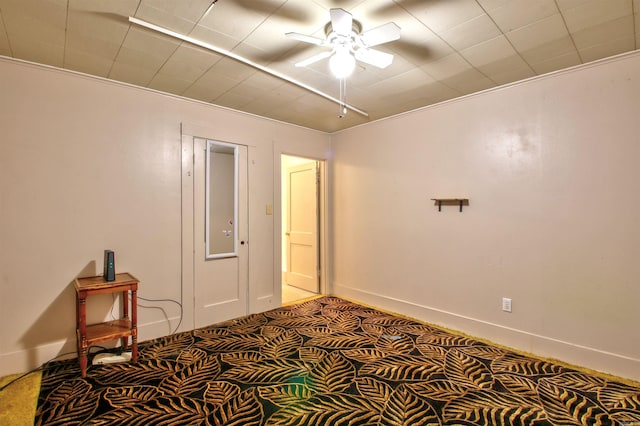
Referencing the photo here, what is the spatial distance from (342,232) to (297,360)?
232cm

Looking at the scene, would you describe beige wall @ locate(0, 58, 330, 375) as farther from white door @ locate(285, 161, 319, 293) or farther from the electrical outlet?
the electrical outlet

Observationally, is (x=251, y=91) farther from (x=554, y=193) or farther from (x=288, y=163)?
(x=554, y=193)

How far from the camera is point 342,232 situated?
4.80 m

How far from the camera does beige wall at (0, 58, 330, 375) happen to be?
8.52 ft

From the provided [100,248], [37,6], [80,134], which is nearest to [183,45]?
[37,6]

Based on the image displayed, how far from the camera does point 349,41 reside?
2.03 metres

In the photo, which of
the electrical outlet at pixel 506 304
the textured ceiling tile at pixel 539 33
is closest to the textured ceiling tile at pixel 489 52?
the textured ceiling tile at pixel 539 33

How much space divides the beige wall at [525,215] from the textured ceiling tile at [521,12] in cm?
109

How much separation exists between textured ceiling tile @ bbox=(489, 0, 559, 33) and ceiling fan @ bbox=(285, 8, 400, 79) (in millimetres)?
707

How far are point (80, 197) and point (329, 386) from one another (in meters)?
2.74

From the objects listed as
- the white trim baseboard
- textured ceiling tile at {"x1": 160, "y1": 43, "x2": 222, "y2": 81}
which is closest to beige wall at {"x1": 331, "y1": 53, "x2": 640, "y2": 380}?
the white trim baseboard

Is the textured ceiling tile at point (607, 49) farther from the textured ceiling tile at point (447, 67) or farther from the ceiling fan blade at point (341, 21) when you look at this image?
the ceiling fan blade at point (341, 21)

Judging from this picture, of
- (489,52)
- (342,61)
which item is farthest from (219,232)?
(489,52)

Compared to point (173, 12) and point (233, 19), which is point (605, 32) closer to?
point (233, 19)
